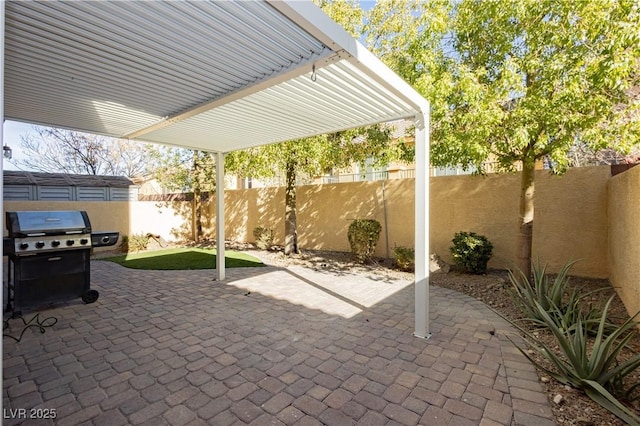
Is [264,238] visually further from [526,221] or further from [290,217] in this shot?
[526,221]

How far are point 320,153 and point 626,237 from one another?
Answer: 640 cm

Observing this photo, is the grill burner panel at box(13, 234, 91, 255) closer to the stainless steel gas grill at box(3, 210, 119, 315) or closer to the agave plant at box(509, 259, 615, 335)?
the stainless steel gas grill at box(3, 210, 119, 315)

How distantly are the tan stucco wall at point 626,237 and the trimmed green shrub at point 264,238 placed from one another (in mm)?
10014

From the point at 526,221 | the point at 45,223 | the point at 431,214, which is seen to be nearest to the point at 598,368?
the point at 526,221

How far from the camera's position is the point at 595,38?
433 cm

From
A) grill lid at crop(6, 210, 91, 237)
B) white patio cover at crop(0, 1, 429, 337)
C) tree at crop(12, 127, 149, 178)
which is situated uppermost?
tree at crop(12, 127, 149, 178)

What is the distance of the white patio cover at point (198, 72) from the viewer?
2514mm

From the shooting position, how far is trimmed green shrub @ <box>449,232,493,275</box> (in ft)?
24.0

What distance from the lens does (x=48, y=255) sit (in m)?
5.21

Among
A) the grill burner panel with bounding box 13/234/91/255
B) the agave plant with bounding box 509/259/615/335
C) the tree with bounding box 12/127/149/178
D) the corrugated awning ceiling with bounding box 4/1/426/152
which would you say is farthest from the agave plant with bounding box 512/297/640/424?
the tree with bounding box 12/127/149/178

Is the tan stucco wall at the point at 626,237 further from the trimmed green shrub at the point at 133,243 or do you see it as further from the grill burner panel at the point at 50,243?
the trimmed green shrub at the point at 133,243

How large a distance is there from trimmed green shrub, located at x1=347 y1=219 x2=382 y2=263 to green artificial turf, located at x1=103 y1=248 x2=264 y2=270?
9.73 ft

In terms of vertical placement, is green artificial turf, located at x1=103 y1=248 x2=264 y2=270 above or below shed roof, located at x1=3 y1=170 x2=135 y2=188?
below

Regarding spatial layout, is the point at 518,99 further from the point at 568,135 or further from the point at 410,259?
the point at 410,259
